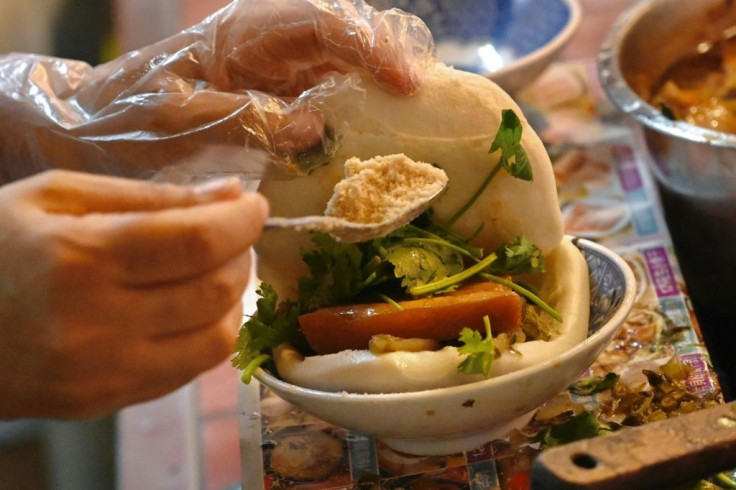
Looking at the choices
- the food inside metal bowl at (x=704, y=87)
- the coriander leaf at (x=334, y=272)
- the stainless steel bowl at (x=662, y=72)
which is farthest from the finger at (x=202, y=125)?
the food inside metal bowl at (x=704, y=87)

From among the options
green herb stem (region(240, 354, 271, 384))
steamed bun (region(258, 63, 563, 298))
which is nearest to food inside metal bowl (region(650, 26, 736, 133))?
steamed bun (region(258, 63, 563, 298))

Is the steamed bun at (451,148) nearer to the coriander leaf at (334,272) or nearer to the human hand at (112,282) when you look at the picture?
the coriander leaf at (334,272)

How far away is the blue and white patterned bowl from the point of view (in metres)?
1.32

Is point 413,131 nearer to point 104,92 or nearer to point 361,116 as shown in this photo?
point 361,116

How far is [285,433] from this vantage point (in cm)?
78

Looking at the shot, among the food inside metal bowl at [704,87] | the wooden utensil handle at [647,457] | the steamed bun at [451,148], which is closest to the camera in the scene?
the wooden utensil handle at [647,457]

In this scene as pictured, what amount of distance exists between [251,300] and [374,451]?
303mm

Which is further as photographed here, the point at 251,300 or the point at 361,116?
the point at 251,300

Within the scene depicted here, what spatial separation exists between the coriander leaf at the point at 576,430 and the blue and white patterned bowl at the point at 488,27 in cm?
76

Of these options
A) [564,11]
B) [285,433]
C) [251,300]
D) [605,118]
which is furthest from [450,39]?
[285,433]

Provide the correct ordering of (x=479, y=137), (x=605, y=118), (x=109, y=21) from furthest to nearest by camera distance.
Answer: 1. (x=109, y=21)
2. (x=605, y=118)
3. (x=479, y=137)

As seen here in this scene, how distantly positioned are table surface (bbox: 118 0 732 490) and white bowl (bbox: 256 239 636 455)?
55 mm

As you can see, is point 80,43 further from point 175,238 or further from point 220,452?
point 175,238

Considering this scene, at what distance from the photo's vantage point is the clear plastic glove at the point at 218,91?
716 mm
